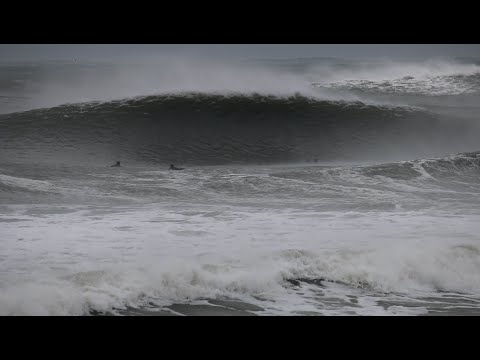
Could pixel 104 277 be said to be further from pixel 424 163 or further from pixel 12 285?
pixel 424 163

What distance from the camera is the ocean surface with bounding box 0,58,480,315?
19.6 feet

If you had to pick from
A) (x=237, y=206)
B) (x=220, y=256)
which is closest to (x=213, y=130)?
(x=237, y=206)

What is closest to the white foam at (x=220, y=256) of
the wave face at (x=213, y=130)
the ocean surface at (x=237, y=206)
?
the ocean surface at (x=237, y=206)

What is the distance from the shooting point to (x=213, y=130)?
58.4 ft

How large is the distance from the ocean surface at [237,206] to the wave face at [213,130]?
76mm

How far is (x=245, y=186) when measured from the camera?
1130 cm

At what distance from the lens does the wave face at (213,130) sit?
15.6 meters

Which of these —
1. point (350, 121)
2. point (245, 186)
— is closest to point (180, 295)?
point (245, 186)

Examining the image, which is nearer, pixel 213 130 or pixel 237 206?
pixel 237 206

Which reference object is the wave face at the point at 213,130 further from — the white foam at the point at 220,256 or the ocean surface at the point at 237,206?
the white foam at the point at 220,256

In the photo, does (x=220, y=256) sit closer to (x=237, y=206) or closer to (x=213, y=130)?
(x=237, y=206)

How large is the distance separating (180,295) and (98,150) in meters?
10.1

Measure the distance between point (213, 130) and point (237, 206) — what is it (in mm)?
8356
